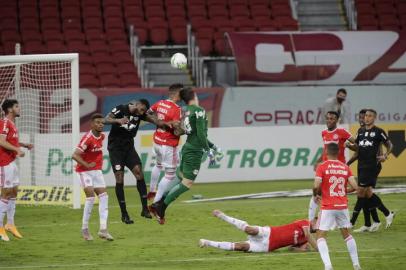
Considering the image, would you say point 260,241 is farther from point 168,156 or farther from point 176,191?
point 168,156

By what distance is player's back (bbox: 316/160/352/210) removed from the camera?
1305 cm

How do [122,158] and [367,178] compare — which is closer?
[367,178]

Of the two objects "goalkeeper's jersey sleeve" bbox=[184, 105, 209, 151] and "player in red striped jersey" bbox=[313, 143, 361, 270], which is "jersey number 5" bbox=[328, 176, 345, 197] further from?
"goalkeeper's jersey sleeve" bbox=[184, 105, 209, 151]

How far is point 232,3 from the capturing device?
35.1m

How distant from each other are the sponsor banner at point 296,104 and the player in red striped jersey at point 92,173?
13.2 meters

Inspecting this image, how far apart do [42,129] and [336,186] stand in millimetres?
12897

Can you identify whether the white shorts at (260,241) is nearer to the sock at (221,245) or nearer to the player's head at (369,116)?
the sock at (221,245)

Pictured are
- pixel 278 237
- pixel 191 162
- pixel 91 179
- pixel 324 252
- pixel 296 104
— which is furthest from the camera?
pixel 296 104

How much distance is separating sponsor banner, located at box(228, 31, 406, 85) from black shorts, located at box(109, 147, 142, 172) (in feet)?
40.5

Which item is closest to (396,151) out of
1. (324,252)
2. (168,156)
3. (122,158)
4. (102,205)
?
(168,156)

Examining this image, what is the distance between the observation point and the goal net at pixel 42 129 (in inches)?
916

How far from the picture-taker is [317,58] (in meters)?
31.1

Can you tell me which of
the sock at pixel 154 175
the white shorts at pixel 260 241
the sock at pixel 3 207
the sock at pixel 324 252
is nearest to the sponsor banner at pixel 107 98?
the sock at pixel 154 175

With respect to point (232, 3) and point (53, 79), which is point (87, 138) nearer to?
point (53, 79)
